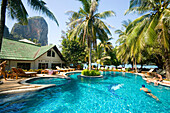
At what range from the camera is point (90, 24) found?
13766 millimetres

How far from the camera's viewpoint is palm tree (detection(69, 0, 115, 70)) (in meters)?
13.2

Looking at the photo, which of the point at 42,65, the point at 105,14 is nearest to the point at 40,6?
the point at 105,14

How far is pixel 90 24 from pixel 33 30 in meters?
97.0

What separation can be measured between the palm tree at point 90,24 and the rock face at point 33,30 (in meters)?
87.1

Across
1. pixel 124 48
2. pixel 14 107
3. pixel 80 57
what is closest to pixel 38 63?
pixel 80 57

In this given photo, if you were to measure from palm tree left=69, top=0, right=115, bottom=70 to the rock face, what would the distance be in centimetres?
8709

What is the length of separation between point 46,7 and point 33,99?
7393 millimetres

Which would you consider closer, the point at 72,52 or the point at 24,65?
the point at 24,65

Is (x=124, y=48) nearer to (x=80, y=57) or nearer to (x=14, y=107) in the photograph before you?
(x=80, y=57)

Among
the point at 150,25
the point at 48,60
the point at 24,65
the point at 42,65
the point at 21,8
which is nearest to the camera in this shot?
the point at 21,8

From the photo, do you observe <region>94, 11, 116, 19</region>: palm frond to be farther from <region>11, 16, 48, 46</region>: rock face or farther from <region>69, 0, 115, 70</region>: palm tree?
<region>11, 16, 48, 46</region>: rock face

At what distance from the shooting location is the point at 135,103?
5406 millimetres

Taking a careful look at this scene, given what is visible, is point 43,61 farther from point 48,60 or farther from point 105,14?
point 105,14

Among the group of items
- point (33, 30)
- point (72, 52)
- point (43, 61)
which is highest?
point (33, 30)
